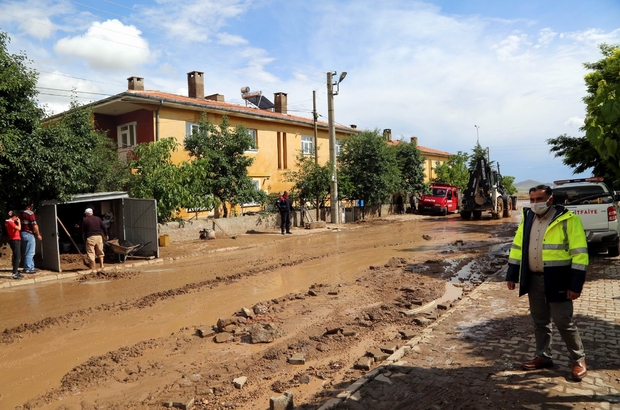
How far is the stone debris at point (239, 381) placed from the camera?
470cm

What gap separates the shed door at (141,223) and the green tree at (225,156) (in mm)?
6076

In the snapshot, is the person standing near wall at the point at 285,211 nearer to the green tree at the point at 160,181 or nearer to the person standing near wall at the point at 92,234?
the green tree at the point at 160,181

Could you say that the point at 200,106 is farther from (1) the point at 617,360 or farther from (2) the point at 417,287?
(1) the point at 617,360

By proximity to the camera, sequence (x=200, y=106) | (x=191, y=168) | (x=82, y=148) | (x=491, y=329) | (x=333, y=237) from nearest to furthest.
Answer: (x=491, y=329) → (x=82, y=148) → (x=191, y=168) → (x=333, y=237) → (x=200, y=106)

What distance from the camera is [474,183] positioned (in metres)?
26.4

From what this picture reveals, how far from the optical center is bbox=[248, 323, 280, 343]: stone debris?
6141mm

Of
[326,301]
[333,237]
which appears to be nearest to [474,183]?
[333,237]

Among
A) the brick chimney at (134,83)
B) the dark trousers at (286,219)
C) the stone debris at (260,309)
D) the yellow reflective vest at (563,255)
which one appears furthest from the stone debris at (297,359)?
the brick chimney at (134,83)

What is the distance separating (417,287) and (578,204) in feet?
16.3

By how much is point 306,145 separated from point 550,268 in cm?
2932

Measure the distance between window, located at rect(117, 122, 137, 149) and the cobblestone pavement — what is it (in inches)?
853

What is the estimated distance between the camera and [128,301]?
8867 mm

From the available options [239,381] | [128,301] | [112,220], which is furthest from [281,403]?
[112,220]

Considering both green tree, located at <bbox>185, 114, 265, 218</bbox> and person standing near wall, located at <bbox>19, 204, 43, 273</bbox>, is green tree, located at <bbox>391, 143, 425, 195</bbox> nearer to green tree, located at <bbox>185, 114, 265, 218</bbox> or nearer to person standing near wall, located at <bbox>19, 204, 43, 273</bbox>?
green tree, located at <bbox>185, 114, 265, 218</bbox>
